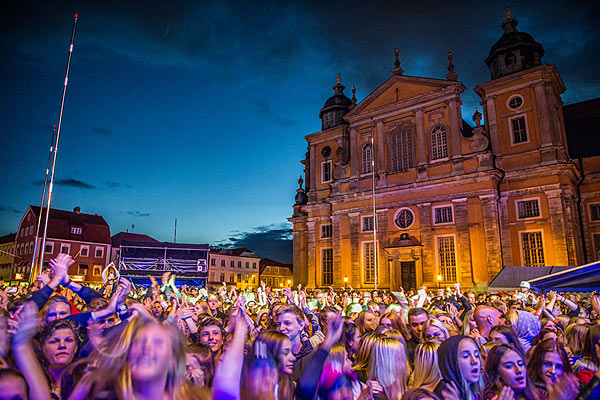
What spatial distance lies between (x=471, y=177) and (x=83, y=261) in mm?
51602

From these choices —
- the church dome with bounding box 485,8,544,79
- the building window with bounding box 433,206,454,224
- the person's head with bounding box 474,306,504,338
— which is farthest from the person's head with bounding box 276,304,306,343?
the church dome with bounding box 485,8,544,79

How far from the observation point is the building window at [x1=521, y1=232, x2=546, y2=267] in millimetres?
29439

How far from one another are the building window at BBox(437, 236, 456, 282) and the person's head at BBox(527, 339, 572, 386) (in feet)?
98.4

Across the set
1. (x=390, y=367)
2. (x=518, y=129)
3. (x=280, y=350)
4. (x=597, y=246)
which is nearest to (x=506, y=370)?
(x=390, y=367)

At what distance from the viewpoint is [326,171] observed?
145 feet

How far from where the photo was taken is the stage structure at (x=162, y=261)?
1234 inches

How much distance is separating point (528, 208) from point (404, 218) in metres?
9.60

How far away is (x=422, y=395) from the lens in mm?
3105

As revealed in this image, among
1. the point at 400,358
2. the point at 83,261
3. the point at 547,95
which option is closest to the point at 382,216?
the point at 547,95

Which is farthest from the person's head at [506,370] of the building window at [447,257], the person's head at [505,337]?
the building window at [447,257]

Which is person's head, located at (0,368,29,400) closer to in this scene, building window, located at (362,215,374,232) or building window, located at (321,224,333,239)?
building window, located at (362,215,374,232)

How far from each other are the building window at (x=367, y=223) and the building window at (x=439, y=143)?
7818 mm

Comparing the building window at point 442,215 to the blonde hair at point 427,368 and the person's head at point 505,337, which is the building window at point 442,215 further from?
the blonde hair at point 427,368

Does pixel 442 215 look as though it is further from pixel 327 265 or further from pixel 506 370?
pixel 506 370
